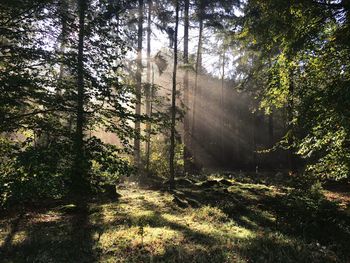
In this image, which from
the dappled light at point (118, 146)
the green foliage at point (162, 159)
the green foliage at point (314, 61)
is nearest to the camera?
the dappled light at point (118, 146)

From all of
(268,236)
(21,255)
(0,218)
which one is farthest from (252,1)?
(0,218)

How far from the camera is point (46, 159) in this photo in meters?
6.41

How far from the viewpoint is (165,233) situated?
850 centimetres

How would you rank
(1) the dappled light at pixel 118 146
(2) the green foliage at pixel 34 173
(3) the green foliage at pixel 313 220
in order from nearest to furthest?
(2) the green foliage at pixel 34 173 → (1) the dappled light at pixel 118 146 → (3) the green foliage at pixel 313 220

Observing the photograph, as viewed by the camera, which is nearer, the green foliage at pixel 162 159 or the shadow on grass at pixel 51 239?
the shadow on grass at pixel 51 239

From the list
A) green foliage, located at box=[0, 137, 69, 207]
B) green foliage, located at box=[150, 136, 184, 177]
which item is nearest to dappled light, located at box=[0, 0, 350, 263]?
green foliage, located at box=[0, 137, 69, 207]

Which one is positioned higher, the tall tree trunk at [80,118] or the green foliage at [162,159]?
the tall tree trunk at [80,118]

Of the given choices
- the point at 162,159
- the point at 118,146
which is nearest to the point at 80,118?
the point at 118,146

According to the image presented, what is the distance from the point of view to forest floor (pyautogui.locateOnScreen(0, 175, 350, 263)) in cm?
701

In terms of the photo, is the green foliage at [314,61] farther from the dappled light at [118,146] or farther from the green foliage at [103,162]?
the green foliage at [103,162]

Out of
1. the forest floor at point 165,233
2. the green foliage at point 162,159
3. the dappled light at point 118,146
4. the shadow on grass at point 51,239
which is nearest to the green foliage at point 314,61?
the dappled light at point 118,146

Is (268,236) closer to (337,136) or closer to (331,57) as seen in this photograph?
(337,136)

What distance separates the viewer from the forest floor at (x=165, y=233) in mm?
7008

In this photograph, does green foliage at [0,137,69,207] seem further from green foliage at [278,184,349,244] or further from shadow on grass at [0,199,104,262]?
green foliage at [278,184,349,244]
